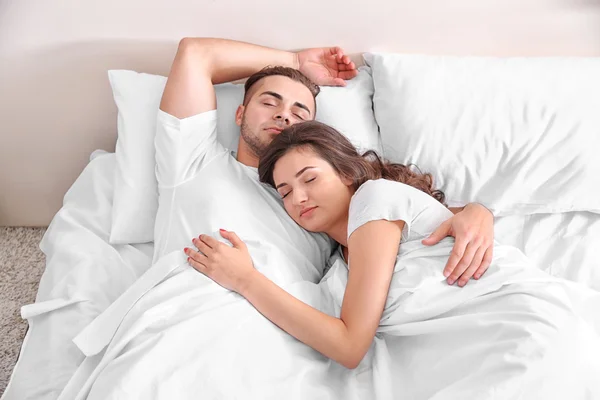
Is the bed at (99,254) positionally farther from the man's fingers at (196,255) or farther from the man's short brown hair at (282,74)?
the man's fingers at (196,255)

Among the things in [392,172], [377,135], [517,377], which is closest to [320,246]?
[392,172]

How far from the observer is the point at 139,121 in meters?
1.66

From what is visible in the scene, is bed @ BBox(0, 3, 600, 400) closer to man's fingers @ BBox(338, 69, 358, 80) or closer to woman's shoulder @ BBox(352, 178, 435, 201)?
man's fingers @ BBox(338, 69, 358, 80)

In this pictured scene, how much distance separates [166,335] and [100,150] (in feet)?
2.99

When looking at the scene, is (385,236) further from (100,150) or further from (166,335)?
(100,150)

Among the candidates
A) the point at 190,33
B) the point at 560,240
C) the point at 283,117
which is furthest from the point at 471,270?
the point at 190,33

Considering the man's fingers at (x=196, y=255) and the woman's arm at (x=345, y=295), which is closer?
the woman's arm at (x=345, y=295)

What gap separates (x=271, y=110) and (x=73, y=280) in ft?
2.11

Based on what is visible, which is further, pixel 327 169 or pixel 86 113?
pixel 86 113

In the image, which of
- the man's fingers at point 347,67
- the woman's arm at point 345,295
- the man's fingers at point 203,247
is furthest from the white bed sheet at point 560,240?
the man's fingers at point 203,247

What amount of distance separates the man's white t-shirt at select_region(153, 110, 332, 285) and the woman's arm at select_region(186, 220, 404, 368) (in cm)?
8

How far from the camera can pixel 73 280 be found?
1.47 m

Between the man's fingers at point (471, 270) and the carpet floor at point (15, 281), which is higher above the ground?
the man's fingers at point (471, 270)

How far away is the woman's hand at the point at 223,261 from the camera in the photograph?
4.17 ft
